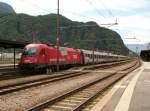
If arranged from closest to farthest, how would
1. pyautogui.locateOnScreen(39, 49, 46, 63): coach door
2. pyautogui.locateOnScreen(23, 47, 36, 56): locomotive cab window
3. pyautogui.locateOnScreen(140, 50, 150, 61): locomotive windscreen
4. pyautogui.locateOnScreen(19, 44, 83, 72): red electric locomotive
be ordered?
pyautogui.locateOnScreen(19, 44, 83, 72): red electric locomotive, pyautogui.locateOnScreen(23, 47, 36, 56): locomotive cab window, pyautogui.locateOnScreen(39, 49, 46, 63): coach door, pyautogui.locateOnScreen(140, 50, 150, 61): locomotive windscreen

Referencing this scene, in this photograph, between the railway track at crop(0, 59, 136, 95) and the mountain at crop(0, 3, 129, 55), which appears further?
the mountain at crop(0, 3, 129, 55)

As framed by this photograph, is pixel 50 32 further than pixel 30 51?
Yes

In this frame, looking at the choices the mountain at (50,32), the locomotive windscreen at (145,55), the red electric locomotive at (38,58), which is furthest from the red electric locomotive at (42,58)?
the mountain at (50,32)

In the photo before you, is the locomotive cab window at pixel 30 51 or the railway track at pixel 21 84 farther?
the locomotive cab window at pixel 30 51

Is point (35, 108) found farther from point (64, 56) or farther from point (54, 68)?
point (64, 56)

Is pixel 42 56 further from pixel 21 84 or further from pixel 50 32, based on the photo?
pixel 50 32

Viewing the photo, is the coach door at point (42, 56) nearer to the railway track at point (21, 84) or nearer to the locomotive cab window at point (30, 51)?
the locomotive cab window at point (30, 51)

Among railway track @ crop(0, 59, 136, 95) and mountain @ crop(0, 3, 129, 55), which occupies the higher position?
mountain @ crop(0, 3, 129, 55)

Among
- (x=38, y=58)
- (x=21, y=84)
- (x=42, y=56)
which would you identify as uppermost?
(x=42, y=56)

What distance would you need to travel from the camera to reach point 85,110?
13016 millimetres

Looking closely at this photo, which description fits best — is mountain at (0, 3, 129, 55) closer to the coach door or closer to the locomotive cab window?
the coach door

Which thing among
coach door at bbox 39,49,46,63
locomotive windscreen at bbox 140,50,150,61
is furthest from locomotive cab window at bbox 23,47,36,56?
locomotive windscreen at bbox 140,50,150,61

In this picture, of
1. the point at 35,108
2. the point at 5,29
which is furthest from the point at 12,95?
the point at 5,29

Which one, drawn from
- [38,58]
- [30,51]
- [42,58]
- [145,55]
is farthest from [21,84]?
[145,55]
